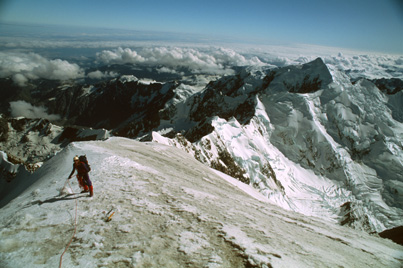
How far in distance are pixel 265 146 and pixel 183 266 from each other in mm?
134886

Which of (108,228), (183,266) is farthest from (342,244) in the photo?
(108,228)

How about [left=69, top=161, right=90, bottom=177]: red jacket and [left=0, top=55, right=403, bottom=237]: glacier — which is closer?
[left=69, top=161, right=90, bottom=177]: red jacket

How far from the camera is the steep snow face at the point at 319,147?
10038cm

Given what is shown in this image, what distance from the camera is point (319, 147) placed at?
15062 cm

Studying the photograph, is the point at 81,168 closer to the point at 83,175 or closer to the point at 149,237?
the point at 83,175

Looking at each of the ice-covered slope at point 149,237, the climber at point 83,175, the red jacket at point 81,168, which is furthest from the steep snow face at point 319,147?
the ice-covered slope at point 149,237

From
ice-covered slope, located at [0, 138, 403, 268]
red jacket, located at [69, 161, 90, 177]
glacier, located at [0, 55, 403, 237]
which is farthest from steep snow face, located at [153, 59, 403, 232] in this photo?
ice-covered slope, located at [0, 138, 403, 268]

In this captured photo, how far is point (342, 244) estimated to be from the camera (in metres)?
12.5

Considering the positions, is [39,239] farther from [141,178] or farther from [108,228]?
[141,178]

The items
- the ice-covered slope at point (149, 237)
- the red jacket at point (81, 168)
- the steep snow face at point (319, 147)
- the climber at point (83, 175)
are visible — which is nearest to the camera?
the ice-covered slope at point (149, 237)

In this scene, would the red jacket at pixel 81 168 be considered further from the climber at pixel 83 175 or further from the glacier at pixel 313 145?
the glacier at pixel 313 145

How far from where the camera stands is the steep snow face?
10038 cm

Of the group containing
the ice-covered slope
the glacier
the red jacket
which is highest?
the red jacket

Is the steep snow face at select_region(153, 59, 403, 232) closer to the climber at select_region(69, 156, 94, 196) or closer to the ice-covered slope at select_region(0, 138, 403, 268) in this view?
the climber at select_region(69, 156, 94, 196)
